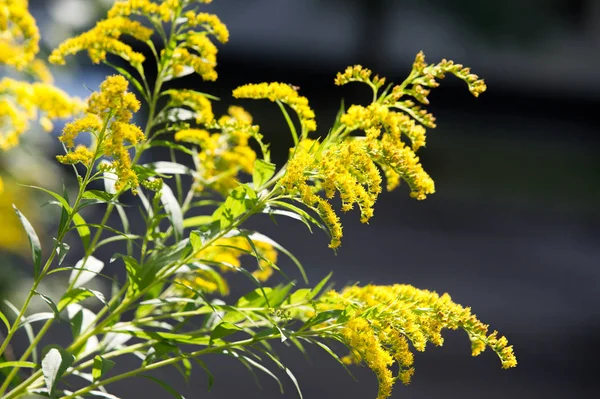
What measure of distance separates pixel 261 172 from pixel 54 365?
0.64 ft

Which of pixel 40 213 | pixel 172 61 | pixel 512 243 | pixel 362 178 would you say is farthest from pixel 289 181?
pixel 512 243

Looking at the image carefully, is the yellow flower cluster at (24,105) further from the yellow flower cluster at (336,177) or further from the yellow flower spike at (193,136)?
the yellow flower cluster at (336,177)

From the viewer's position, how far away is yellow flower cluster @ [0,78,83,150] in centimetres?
61

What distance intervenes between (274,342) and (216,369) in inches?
8.3

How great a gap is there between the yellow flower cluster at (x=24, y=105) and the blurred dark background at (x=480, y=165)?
205cm

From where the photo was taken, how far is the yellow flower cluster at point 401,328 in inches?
19.5

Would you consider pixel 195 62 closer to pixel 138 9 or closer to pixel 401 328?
pixel 138 9

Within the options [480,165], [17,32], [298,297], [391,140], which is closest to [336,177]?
[391,140]

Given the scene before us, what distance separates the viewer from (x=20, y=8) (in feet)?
1.98

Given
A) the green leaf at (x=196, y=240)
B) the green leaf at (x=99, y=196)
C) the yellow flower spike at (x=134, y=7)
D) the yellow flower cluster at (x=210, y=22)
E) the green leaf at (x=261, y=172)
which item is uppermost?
the yellow flower cluster at (x=210, y=22)

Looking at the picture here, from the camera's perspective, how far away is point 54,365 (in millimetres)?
471

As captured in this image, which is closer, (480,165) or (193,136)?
(193,136)

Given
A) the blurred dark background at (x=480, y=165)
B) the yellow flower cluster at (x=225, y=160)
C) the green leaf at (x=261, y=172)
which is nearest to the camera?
the green leaf at (x=261, y=172)

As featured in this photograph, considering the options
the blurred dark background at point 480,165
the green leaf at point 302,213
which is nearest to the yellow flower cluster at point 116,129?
the green leaf at point 302,213
